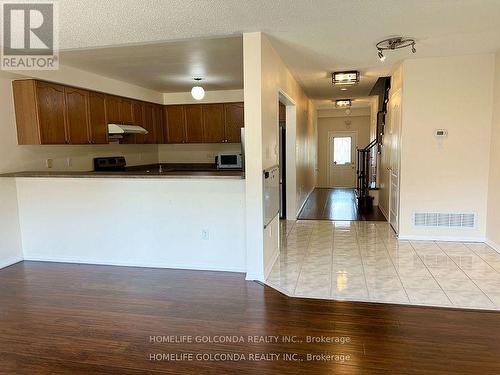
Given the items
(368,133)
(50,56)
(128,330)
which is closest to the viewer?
(128,330)

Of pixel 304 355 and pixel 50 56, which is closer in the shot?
pixel 304 355

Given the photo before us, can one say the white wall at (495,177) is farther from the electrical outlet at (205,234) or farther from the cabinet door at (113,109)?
the cabinet door at (113,109)

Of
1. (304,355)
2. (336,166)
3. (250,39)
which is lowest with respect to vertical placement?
(304,355)

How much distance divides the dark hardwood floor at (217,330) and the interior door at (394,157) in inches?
107

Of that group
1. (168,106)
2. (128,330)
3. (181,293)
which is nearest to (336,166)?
(168,106)

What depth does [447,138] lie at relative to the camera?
4.87 metres

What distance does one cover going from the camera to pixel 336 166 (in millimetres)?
11680

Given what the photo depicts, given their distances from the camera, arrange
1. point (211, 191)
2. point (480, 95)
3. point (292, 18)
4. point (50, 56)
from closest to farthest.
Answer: point (292, 18)
point (211, 191)
point (50, 56)
point (480, 95)

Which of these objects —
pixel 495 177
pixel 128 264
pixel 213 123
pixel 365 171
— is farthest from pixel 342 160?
pixel 128 264

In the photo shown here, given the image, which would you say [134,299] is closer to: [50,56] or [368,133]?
[50,56]

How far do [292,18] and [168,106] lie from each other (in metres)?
4.74

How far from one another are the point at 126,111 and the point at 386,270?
4725mm

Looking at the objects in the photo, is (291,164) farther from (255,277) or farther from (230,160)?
(255,277)

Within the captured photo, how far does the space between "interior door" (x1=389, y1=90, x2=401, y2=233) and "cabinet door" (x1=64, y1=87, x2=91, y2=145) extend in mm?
4517
